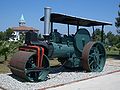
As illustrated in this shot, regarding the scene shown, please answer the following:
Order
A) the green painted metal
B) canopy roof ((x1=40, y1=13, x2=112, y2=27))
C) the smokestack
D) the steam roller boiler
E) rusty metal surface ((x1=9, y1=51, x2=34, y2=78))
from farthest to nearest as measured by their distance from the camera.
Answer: canopy roof ((x1=40, y1=13, x2=112, y2=27)) < the green painted metal < the smokestack < the steam roller boiler < rusty metal surface ((x1=9, y1=51, x2=34, y2=78))

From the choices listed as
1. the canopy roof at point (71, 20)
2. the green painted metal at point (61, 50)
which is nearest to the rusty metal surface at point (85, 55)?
the green painted metal at point (61, 50)

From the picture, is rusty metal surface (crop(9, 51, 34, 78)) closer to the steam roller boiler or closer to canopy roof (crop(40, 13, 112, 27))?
the steam roller boiler

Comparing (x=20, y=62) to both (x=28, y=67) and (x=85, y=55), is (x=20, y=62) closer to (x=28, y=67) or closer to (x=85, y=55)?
(x=28, y=67)

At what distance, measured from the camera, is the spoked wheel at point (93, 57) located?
11.3m

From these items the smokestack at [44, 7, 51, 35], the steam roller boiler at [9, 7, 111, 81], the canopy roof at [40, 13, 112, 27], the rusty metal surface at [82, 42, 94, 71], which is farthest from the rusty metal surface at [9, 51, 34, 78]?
the rusty metal surface at [82, 42, 94, 71]

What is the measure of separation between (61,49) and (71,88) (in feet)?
9.30

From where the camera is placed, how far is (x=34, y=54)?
29.5ft

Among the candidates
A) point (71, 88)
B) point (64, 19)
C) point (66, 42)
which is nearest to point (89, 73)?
point (66, 42)

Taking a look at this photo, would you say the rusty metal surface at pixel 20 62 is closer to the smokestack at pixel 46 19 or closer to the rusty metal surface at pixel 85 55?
the smokestack at pixel 46 19

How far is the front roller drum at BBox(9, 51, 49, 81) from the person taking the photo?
8727mm

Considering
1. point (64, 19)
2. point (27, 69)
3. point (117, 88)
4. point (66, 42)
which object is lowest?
point (117, 88)

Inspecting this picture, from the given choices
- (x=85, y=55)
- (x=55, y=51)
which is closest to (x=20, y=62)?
(x=55, y=51)

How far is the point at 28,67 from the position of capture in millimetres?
9172

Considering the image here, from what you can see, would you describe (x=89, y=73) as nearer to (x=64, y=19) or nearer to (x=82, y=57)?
(x=82, y=57)
